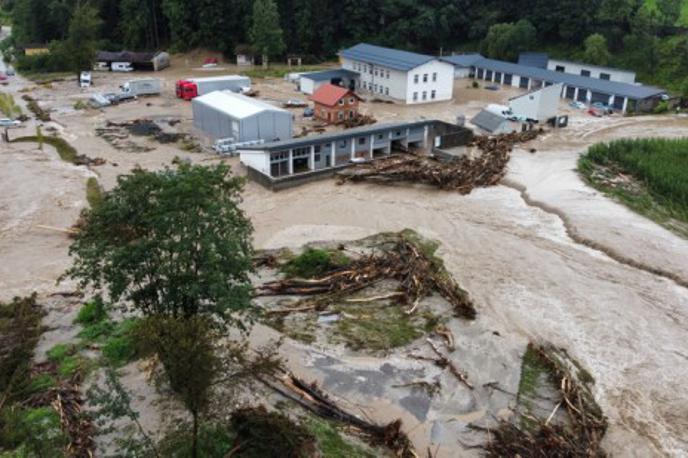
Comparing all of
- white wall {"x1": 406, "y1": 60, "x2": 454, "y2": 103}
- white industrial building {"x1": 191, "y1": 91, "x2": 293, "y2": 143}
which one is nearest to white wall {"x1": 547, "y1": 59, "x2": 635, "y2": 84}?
white wall {"x1": 406, "y1": 60, "x2": 454, "y2": 103}

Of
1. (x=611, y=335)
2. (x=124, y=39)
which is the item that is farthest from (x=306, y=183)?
(x=124, y=39)

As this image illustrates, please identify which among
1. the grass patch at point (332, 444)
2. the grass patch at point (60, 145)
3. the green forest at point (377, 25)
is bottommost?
A: the grass patch at point (60, 145)

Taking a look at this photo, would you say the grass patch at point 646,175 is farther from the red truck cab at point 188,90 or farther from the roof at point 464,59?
the red truck cab at point 188,90

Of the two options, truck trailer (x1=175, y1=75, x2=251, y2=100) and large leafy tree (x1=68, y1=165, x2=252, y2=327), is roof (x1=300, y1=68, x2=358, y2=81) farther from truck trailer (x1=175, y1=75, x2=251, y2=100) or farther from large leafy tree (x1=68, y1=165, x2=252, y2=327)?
large leafy tree (x1=68, y1=165, x2=252, y2=327)

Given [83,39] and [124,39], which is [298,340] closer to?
[83,39]

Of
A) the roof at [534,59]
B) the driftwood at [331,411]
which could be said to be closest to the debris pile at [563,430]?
the driftwood at [331,411]
